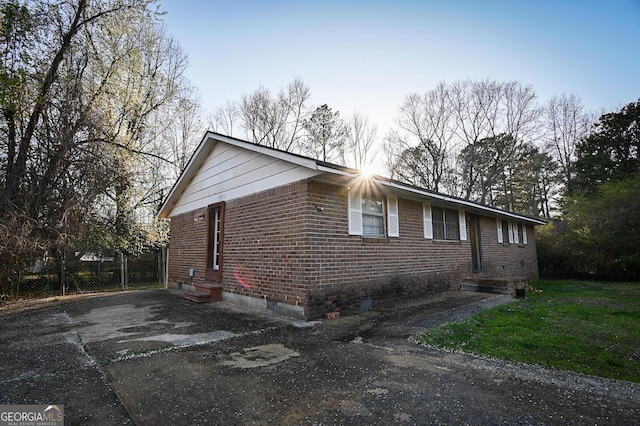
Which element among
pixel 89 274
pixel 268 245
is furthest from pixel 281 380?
pixel 89 274

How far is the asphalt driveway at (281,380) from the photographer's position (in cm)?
239

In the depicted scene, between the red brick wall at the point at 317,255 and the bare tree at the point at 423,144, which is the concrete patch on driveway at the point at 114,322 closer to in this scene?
the red brick wall at the point at 317,255

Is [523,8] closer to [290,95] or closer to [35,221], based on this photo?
[35,221]

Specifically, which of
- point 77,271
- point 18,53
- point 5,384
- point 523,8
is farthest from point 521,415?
point 77,271

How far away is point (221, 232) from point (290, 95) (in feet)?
59.1

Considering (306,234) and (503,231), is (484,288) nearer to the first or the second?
(503,231)

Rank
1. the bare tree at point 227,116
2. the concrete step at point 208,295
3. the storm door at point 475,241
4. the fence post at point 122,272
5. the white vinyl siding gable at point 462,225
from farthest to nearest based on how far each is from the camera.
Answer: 1. the bare tree at point 227,116
2. the fence post at point 122,272
3. the storm door at point 475,241
4. the white vinyl siding gable at point 462,225
5. the concrete step at point 208,295

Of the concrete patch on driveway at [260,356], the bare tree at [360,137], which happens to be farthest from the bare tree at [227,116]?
the concrete patch on driveway at [260,356]

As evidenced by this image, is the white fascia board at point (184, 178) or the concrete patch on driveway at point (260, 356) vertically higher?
the white fascia board at point (184, 178)

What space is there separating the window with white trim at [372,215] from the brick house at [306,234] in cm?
3

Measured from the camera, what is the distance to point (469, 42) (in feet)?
24.5

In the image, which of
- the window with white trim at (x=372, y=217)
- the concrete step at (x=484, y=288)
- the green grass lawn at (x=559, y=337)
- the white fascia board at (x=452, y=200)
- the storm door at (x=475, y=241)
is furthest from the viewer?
the storm door at (x=475, y=241)

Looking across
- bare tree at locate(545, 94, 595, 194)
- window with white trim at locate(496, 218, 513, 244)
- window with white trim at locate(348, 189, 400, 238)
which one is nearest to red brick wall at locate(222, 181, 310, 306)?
window with white trim at locate(348, 189, 400, 238)

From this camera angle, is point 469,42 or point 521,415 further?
point 469,42
